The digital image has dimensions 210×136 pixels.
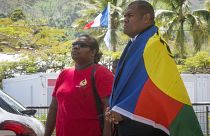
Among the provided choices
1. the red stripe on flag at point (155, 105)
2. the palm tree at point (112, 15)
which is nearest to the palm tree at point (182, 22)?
the palm tree at point (112, 15)

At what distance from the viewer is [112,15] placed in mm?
39719

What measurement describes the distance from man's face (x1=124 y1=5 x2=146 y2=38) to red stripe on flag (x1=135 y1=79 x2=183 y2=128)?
0.45 metres

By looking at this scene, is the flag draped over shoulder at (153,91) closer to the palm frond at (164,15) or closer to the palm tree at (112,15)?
the palm tree at (112,15)

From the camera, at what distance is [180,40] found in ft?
122

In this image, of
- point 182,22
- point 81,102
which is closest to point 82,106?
point 81,102

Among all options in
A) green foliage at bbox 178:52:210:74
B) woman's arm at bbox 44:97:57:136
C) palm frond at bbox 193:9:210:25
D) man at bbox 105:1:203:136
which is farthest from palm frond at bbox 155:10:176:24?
man at bbox 105:1:203:136

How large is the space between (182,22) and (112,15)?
5.63m

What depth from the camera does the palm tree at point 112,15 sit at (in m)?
39.6

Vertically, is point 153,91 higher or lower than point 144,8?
lower

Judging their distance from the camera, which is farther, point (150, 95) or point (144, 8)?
point (144, 8)

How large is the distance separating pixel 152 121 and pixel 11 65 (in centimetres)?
2215

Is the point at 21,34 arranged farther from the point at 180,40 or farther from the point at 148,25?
the point at 148,25

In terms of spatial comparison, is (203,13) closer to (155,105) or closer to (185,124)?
(185,124)

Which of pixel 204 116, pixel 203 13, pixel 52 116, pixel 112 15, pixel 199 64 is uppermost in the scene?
pixel 52 116
